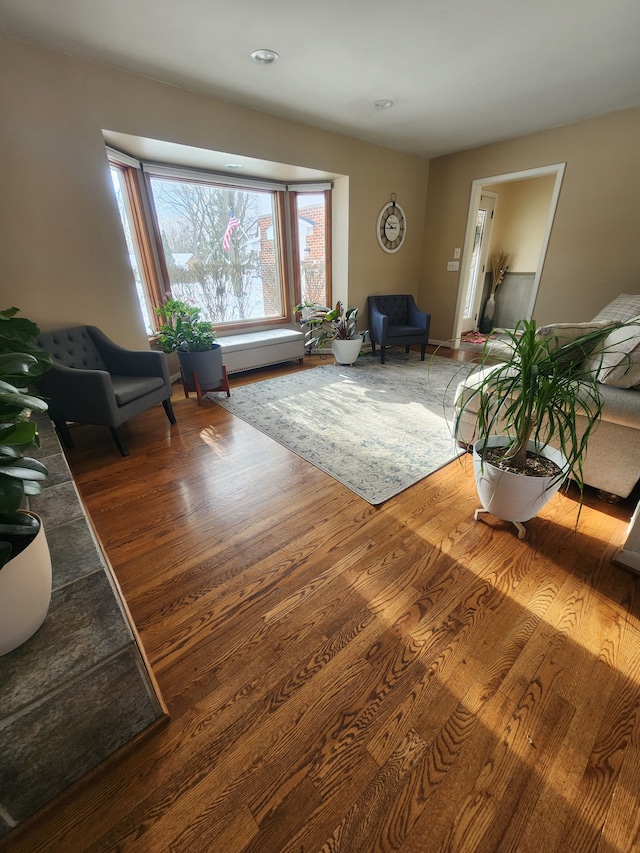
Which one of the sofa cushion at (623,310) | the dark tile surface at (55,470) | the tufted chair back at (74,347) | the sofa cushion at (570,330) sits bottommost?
the dark tile surface at (55,470)

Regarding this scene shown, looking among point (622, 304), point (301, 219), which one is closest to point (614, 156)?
point (622, 304)

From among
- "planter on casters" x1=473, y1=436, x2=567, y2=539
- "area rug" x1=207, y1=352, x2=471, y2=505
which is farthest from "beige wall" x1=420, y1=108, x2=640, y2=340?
"planter on casters" x1=473, y1=436, x2=567, y2=539

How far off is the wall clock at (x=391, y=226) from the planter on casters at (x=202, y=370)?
2992 mm

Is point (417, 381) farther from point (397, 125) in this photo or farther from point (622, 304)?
point (397, 125)

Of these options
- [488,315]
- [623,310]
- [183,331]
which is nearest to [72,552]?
[183,331]

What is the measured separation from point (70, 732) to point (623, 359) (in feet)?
8.12

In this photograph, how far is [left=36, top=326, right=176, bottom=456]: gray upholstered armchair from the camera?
2254 mm

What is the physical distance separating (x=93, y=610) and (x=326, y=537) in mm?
976

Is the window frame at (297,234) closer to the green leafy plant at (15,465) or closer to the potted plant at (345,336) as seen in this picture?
the potted plant at (345,336)

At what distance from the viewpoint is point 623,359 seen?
164 centimetres

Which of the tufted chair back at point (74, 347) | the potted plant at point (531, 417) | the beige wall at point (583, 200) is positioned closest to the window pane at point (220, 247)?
the tufted chair back at point (74, 347)

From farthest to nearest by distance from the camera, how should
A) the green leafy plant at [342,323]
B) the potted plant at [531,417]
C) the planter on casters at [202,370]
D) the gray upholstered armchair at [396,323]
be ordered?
1. the gray upholstered armchair at [396,323]
2. the green leafy plant at [342,323]
3. the planter on casters at [202,370]
4. the potted plant at [531,417]

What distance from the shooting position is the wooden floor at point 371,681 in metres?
0.83

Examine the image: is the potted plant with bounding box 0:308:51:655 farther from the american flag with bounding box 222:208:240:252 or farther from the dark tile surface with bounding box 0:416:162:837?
the american flag with bounding box 222:208:240:252
